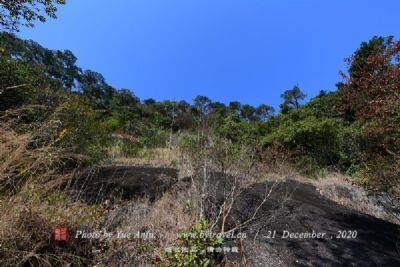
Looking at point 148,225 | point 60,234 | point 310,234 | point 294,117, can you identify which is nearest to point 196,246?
point 148,225

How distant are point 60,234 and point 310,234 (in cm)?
313

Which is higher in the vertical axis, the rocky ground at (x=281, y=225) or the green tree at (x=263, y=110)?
the green tree at (x=263, y=110)

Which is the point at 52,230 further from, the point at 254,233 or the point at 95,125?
the point at 95,125

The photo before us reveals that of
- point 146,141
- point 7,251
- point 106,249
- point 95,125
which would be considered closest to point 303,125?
point 146,141

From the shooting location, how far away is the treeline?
5.30 meters

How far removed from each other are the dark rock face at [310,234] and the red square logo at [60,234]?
191 centimetres

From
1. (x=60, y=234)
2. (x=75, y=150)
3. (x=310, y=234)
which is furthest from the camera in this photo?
(x=75, y=150)

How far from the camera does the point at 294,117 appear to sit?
1878cm

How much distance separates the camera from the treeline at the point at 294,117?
5.30m

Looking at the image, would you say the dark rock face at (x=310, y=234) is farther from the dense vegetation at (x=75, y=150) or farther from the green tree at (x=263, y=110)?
the green tree at (x=263, y=110)

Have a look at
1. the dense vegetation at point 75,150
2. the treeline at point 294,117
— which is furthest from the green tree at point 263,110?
the dense vegetation at point 75,150

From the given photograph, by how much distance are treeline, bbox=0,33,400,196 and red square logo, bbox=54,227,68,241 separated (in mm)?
1339

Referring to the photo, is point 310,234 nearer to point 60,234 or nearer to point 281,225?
point 281,225

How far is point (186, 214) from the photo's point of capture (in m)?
4.41
